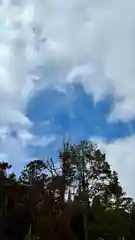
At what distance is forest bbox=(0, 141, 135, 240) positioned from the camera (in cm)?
3812

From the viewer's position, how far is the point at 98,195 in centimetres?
4431

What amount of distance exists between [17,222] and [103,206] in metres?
7.20

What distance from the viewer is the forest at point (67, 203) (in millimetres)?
38125

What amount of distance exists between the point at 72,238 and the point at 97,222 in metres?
2.31

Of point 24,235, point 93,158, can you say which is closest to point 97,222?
point 24,235

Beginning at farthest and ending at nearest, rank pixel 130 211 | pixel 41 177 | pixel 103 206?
pixel 41 177 < pixel 130 211 < pixel 103 206

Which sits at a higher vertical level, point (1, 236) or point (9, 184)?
point (9, 184)

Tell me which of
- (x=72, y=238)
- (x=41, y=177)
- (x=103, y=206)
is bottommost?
(x=72, y=238)

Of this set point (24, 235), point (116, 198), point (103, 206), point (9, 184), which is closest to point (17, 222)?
point (24, 235)

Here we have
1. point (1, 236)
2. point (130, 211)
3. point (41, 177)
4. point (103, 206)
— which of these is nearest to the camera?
point (1, 236)

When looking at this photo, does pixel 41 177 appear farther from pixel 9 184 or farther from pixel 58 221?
pixel 58 221

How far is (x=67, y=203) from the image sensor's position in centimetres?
4206

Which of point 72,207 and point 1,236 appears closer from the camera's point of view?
point 1,236

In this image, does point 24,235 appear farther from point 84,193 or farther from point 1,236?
point 84,193
